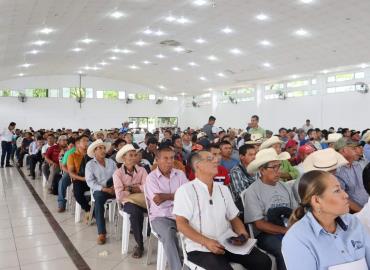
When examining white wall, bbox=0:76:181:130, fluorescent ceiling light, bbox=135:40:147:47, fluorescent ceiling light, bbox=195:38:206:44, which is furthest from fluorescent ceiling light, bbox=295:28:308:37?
white wall, bbox=0:76:181:130

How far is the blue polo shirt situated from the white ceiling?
9.52 meters

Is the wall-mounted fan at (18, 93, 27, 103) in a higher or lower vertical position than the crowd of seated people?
higher

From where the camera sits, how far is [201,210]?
8.40 ft

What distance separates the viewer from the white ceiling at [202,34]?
1070 centimetres

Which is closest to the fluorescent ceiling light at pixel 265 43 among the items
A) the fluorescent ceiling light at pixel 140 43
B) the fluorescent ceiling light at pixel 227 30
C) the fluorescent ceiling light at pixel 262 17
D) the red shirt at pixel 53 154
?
the fluorescent ceiling light at pixel 227 30

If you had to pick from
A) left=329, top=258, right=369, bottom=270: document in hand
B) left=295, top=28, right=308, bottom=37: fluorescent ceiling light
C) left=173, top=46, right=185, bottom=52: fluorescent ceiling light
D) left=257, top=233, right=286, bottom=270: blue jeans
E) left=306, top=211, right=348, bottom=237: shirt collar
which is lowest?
left=257, top=233, right=286, bottom=270: blue jeans

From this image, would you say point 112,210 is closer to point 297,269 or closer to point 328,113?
point 297,269

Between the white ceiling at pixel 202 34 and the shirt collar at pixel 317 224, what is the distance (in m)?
9.47

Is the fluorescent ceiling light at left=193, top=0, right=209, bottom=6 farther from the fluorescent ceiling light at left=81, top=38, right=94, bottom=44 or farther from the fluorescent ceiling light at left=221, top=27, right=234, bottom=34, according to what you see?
the fluorescent ceiling light at left=81, top=38, right=94, bottom=44

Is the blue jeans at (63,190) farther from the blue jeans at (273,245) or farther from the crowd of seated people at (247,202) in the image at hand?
the blue jeans at (273,245)

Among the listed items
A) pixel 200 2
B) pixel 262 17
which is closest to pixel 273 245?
pixel 200 2

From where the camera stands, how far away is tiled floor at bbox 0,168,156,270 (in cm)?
366

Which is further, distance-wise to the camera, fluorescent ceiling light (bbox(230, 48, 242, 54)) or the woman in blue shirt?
fluorescent ceiling light (bbox(230, 48, 242, 54))

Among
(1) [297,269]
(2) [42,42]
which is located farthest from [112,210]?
(2) [42,42]
